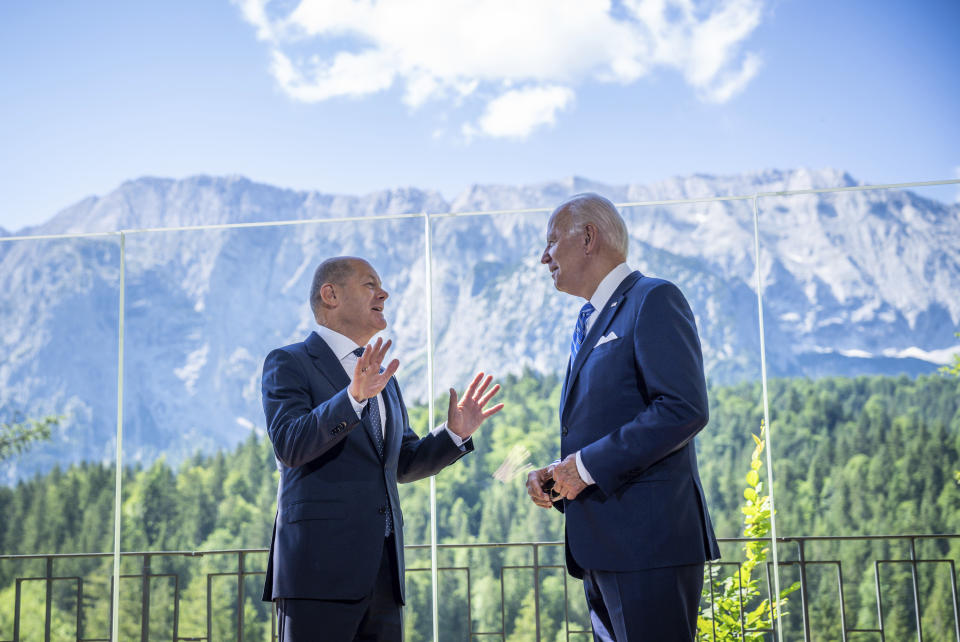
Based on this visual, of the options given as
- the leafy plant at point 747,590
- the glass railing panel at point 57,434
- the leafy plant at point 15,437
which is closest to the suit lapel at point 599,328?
the leafy plant at point 747,590

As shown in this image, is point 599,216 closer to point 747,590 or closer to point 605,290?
point 605,290

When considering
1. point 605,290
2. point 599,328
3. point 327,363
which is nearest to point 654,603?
point 599,328

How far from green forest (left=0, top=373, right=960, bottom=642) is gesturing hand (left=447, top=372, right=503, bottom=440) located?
204cm

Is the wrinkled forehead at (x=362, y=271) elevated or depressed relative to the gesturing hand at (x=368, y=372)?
elevated

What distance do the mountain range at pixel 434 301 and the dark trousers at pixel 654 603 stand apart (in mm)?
2431

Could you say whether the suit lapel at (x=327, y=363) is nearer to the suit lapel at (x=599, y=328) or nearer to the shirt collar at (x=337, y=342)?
the shirt collar at (x=337, y=342)

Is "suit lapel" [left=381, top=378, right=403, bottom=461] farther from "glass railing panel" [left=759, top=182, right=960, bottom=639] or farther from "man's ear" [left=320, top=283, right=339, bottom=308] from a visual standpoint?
"glass railing panel" [left=759, top=182, right=960, bottom=639]

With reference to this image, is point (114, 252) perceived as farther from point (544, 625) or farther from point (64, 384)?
point (544, 625)

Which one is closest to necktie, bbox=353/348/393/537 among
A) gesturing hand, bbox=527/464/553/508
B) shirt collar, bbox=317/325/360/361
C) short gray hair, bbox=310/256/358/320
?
shirt collar, bbox=317/325/360/361

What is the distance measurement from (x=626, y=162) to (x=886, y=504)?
358 inches

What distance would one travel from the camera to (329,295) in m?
2.30

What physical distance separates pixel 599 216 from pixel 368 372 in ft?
2.23

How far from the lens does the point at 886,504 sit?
14.0 ft

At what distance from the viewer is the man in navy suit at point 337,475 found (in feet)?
6.48
